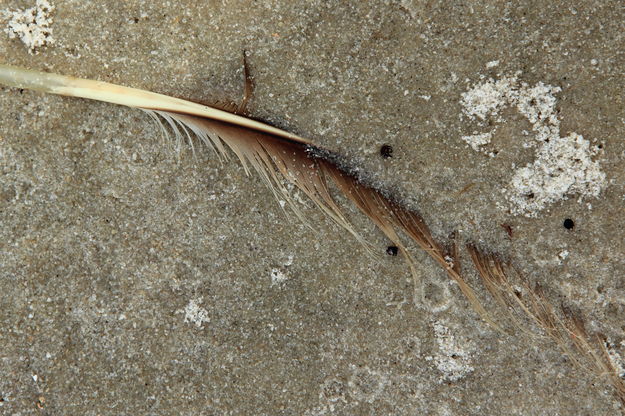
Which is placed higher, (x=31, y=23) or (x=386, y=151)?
(x=386, y=151)

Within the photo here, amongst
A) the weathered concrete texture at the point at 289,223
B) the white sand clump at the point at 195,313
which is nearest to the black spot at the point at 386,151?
the weathered concrete texture at the point at 289,223

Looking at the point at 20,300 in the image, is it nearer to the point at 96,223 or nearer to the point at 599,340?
the point at 96,223

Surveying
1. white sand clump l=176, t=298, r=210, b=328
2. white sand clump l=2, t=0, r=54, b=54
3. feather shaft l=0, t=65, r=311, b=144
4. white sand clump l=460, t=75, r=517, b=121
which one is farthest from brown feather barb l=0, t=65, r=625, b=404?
white sand clump l=176, t=298, r=210, b=328

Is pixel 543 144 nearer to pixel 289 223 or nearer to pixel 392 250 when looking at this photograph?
pixel 392 250

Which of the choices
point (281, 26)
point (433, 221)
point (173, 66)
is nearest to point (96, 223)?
point (173, 66)

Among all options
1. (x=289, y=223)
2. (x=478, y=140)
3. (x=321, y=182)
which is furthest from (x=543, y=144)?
(x=289, y=223)

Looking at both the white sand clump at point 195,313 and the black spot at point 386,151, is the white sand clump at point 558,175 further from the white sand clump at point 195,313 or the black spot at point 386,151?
the white sand clump at point 195,313

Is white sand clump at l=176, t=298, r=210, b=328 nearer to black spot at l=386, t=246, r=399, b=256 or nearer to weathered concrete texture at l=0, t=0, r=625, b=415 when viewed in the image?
weathered concrete texture at l=0, t=0, r=625, b=415
